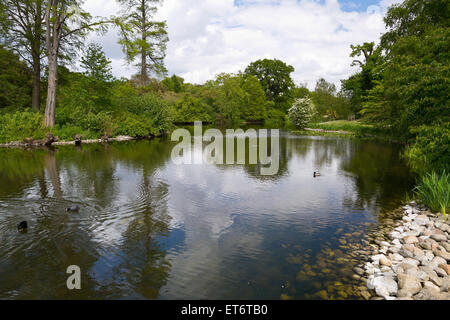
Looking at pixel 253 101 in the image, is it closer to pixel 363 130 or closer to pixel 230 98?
pixel 230 98

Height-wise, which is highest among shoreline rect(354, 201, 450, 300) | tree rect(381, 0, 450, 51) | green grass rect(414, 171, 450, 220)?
tree rect(381, 0, 450, 51)

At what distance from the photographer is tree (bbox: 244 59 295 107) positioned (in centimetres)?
7462

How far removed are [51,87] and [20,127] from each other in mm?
4005

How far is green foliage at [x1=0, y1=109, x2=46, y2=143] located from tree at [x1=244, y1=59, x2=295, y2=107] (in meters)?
62.3

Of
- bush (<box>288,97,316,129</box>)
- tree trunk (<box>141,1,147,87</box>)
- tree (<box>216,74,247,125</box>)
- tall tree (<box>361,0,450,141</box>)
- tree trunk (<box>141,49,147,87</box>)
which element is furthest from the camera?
tree (<box>216,74,247,125</box>)

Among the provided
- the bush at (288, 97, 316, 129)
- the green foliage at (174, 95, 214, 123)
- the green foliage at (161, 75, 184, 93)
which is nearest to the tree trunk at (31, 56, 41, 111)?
the green foliage at (174, 95, 214, 123)

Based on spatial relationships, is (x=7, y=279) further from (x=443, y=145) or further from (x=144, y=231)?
(x=443, y=145)

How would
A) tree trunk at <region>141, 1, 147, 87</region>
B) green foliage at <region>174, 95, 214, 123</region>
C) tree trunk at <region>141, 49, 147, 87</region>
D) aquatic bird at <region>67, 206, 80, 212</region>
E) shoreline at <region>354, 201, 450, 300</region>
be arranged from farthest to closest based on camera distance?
green foliage at <region>174, 95, 214, 123</region> → tree trunk at <region>141, 49, 147, 87</region> → tree trunk at <region>141, 1, 147, 87</region> → aquatic bird at <region>67, 206, 80, 212</region> → shoreline at <region>354, 201, 450, 300</region>

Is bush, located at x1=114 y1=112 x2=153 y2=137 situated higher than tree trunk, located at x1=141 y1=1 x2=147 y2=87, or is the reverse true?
tree trunk, located at x1=141 y1=1 x2=147 y2=87

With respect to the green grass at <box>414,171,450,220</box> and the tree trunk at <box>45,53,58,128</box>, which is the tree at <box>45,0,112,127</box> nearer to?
the tree trunk at <box>45,53,58,128</box>

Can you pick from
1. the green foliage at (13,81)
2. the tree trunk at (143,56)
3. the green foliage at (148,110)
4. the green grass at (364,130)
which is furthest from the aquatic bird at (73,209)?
the tree trunk at (143,56)

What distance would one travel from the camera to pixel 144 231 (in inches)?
249

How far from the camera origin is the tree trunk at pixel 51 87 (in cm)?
2172
